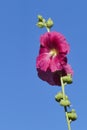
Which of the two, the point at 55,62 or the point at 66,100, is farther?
the point at 55,62

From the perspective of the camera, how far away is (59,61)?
1.34 meters

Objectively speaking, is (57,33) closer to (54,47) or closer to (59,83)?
(54,47)

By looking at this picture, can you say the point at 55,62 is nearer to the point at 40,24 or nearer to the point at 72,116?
the point at 40,24

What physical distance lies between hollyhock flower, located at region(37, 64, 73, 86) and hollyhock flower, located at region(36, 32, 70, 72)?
20 millimetres

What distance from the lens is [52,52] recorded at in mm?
1460

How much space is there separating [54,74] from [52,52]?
18 centimetres

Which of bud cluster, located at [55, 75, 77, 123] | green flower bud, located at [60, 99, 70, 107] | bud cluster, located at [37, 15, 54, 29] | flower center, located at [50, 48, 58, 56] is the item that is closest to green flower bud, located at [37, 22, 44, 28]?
bud cluster, located at [37, 15, 54, 29]

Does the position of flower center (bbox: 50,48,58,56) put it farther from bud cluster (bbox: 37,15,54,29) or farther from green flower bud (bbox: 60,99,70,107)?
green flower bud (bbox: 60,99,70,107)

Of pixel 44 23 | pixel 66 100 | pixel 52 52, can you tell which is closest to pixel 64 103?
pixel 66 100

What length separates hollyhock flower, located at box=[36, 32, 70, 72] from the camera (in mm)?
1326

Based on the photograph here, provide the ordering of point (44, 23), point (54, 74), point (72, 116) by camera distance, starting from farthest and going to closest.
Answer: point (44, 23)
point (54, 74)
point (72, 116)

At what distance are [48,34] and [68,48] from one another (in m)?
0.14

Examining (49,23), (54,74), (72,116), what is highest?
(49,23)

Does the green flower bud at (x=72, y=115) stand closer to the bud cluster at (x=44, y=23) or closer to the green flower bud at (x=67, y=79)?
the green flower bud at (x=67, y=79)
